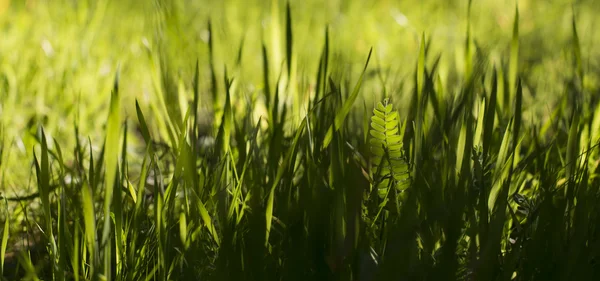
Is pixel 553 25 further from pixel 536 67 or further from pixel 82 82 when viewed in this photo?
pixel 82 82

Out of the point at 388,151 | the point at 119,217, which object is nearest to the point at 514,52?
the point at 388,151

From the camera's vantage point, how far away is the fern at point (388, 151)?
93cm

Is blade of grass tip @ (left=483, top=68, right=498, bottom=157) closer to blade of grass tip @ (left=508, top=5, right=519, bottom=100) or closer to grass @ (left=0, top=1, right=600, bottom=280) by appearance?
grass @ (left=0, top=1, right=600, bottom=280)

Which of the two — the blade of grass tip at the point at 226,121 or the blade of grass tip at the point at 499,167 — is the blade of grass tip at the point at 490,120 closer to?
the blade of grass tip at the point at 499,167

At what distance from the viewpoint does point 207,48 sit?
2146mm

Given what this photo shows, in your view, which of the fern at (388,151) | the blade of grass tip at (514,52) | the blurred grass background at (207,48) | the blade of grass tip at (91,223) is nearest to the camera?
the blade of grass tip at (91,223)

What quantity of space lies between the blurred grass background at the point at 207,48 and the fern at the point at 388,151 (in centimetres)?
34

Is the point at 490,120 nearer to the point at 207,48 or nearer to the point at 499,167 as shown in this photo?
the point at 499,167

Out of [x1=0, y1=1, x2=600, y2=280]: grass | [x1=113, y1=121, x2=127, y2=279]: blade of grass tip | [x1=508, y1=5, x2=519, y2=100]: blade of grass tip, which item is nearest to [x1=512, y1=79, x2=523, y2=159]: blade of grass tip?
[x1=0, y1=1, x2=600, y2=280]: grass

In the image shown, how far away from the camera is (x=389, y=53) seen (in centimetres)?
279

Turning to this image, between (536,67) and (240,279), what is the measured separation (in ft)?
6.50

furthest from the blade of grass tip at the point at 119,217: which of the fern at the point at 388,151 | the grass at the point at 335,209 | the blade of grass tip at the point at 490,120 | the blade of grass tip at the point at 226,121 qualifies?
the blade of grass tip at the point at 490,120

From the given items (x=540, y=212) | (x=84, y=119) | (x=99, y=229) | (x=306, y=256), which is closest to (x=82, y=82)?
(x=84, y=119)

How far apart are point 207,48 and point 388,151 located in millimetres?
1317
